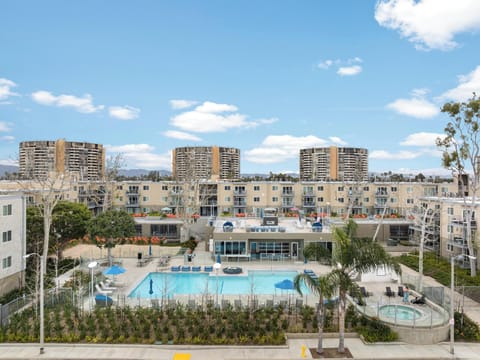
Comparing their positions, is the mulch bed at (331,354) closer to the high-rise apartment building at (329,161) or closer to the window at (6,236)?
the window at (6,236)

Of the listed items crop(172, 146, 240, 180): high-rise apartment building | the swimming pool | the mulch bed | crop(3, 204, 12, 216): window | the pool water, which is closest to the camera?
the mulch bed

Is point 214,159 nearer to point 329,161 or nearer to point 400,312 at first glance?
point 329,161

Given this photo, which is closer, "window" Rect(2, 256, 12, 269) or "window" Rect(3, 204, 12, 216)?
"window" Rect(2, 256, 12, 269)

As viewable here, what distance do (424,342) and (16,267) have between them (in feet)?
82.4

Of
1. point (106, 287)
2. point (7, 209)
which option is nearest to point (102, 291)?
point (106, 287)

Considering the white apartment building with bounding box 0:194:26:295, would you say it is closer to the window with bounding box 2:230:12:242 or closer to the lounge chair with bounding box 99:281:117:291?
the window with bounding box 2:230:12:242

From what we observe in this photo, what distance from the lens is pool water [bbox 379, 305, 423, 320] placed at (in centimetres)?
1958

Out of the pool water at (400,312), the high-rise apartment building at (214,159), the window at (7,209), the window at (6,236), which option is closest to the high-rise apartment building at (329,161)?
the high-rise apartment building at (214,159)

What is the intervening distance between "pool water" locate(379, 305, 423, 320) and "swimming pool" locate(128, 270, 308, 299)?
5944 mm

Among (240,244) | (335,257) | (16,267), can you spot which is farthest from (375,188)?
(16,267)

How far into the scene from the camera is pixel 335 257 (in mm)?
16516

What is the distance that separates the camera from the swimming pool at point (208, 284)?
83.6 ft

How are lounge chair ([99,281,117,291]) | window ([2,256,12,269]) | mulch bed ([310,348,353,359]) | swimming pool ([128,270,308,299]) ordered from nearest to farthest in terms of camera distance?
mulch bed ([310,348,353,359]) → window ([2,256,12,269]) → lounge chair ([99,281,117,291]) → swimming pool ([128,270,308,299])

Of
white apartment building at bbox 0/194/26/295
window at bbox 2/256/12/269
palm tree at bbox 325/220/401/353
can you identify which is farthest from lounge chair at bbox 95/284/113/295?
palm tree at bbox 325/220/401/353
